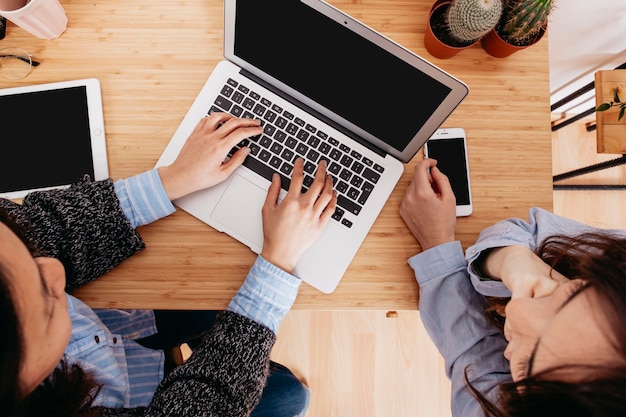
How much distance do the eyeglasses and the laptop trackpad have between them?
47 centimetres

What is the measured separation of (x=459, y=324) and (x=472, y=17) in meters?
0.54

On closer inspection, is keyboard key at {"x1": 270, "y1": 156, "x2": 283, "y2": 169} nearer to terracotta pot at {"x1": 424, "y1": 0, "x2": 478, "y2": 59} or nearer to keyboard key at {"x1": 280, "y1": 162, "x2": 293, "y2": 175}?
keyboard key at {"x1": 280, "y1": 162, "x2": 293, "y2": 175}

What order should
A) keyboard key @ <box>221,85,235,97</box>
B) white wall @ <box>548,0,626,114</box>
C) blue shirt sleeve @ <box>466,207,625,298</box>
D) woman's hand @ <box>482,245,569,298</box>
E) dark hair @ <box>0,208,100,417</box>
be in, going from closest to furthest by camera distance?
dark hair @ <box>0,208,100,417</box>
woman's hand @ <box>482,245,569,298</box>
blue shirt sleeve @ <box>466,207,625,298</box>
keyboard key @ <box>221,85,235,97</box>
white wall @ <box>548,0,626,114</box>

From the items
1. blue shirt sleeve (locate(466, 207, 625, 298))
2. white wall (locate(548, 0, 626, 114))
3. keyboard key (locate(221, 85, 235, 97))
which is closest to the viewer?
blue shirt sleeve (locate(466, 207, 625, 298))

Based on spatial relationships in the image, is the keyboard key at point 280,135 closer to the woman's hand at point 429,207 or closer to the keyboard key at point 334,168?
the keyboard key at point 334,168

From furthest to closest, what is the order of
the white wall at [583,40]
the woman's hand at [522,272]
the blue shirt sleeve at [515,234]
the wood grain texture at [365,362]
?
the wood grain texture at [365,362]
the white wall at [583,40]
the blue shirt sleeve at [515,234]
the woman's hand at [522,272]

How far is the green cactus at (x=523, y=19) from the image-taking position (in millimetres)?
700

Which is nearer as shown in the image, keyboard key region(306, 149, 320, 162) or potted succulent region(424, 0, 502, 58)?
potted succulent region(424, 0, 502, 58)

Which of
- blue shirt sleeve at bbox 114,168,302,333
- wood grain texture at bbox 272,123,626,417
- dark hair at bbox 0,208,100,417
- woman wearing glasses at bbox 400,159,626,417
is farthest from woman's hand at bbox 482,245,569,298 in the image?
wood grain texture at bbox 272,123,626,417

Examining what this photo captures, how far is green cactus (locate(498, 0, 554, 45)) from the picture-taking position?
2.30 ft

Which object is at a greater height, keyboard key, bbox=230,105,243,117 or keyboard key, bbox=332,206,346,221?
keyboard key, bbox=230,105,243,117

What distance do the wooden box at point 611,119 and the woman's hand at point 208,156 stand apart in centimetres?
90

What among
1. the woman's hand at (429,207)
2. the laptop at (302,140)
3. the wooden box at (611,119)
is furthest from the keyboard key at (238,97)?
the wooden box at (611,119)

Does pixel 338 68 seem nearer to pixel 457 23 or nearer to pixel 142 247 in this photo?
pixel 457 23
